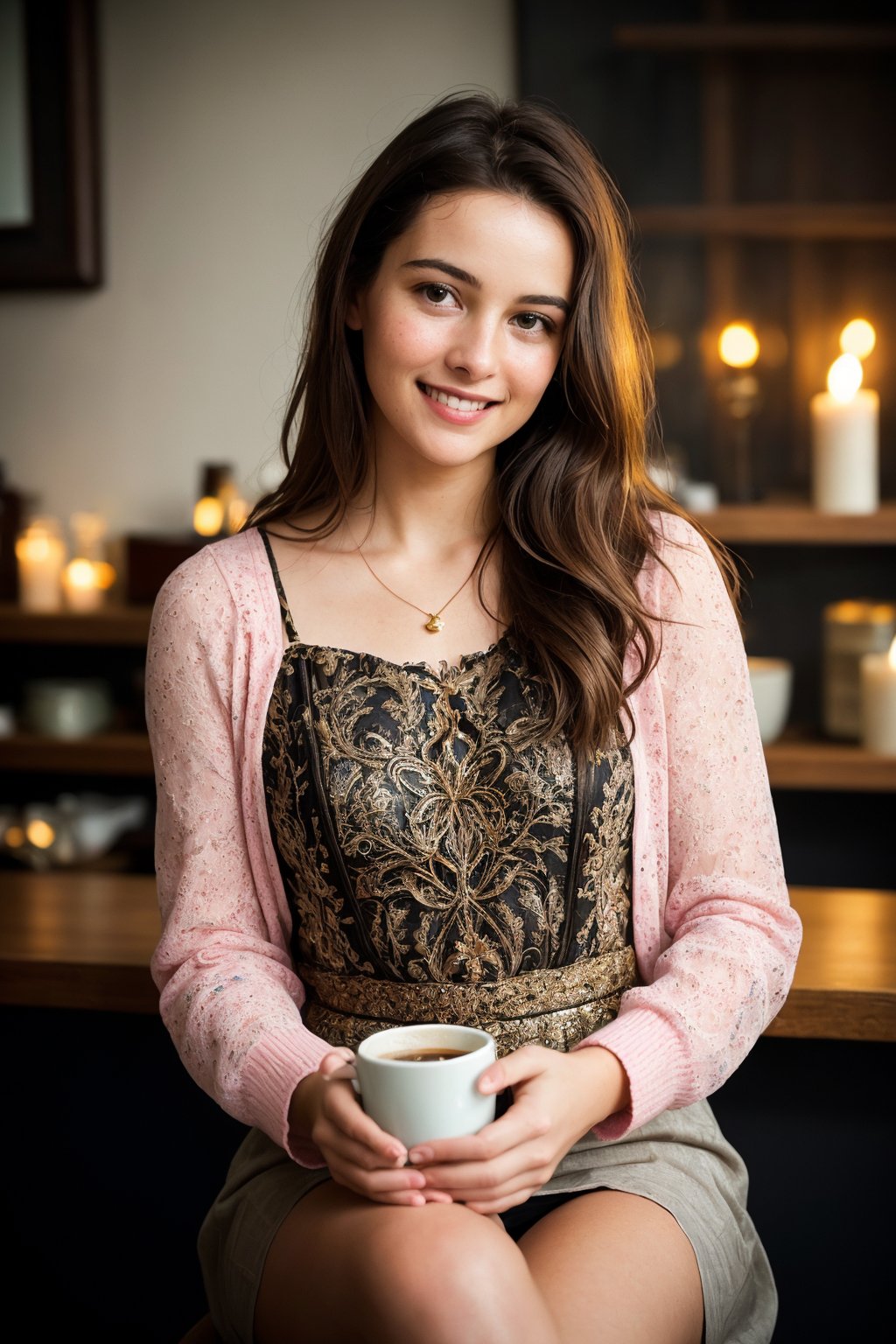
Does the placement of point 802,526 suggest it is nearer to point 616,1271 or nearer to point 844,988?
point 844,988

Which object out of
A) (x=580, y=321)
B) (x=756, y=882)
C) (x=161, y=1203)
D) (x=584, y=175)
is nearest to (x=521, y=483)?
(x=580, y=321)

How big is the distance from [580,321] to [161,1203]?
1.12 meters

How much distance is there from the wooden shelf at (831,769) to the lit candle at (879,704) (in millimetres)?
26

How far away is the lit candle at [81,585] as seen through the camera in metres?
2.96

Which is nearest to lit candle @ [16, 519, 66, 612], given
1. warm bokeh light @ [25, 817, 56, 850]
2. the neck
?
warm bokeh light @ [25, 817, 56, 850]

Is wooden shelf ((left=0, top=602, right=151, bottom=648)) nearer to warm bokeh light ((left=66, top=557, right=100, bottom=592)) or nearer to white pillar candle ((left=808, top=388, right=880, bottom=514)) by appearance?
warm bokeh light ((left=66, top=557, right=100, bottom=592))

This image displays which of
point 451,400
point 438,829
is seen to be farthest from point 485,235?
point 438,829

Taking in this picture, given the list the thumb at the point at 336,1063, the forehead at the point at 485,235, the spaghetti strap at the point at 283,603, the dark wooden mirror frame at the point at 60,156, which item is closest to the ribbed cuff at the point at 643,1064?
the thumb at the point at 336,1063

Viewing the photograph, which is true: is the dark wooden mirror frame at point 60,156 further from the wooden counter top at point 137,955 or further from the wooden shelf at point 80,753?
the wooden counter top at point 137,955

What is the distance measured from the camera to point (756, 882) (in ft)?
4.50

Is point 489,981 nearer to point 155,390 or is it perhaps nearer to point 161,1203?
point 161,1203

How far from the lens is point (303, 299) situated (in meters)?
2.89

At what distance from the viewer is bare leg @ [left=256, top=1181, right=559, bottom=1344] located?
998 mm

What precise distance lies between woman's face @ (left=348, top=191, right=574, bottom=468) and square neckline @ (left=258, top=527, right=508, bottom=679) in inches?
7.8
